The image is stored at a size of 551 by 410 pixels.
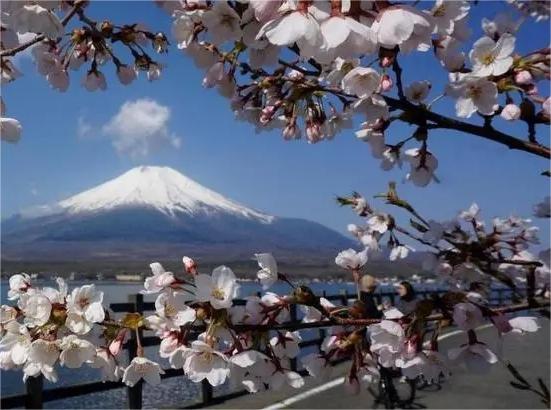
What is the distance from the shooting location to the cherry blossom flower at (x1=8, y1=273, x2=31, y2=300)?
1.43 metres

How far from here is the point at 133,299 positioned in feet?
20.5

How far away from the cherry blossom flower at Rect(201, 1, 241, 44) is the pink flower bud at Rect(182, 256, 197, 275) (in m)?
0.47

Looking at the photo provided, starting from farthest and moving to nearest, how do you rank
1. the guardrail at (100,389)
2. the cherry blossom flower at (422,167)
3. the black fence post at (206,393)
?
1. the black fence post at (206,393)
2. the guardrail at (100,389)
3. the cherry blossom flower at (422,167)

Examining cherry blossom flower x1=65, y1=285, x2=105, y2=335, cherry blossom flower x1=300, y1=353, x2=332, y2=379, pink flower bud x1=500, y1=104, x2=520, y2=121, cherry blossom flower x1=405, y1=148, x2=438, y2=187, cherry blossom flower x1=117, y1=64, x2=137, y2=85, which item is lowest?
cherry blossom flower x1=300, y1=353, x2=332, y2=379

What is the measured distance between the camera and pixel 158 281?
4.06 feet

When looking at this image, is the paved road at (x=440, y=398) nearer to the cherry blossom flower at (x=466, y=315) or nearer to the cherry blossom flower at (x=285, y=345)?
the cherry blossom flower at (x=285, y=345)

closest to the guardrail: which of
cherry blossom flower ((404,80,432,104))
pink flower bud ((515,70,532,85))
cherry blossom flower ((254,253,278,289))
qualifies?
cherry blossom flower ((404,80,432,104))

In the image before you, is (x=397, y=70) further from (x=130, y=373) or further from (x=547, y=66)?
(x=130, y=373)

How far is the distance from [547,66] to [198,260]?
0.87 metres

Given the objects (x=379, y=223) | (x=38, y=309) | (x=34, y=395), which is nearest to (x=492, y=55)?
(x=38, y=309)

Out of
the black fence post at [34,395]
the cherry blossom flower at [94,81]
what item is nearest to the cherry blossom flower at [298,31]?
the cherry blossom flower at [94,81]

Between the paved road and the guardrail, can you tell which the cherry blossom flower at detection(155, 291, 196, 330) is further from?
the paved road

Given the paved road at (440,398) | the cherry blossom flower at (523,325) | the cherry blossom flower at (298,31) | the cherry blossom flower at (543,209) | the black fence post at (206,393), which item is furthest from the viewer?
the black fence post at (206,393)

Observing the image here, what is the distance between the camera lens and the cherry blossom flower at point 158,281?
1233 mm
